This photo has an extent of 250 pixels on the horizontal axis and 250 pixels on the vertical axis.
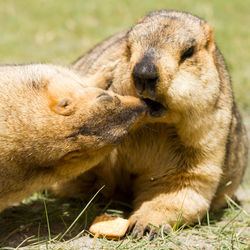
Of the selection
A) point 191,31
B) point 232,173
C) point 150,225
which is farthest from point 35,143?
point 232,173

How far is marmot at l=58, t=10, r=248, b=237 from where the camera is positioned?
4.15m

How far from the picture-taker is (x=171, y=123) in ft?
15.1

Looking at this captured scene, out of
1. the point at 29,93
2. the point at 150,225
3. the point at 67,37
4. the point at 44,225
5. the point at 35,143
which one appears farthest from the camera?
the point at 67,37

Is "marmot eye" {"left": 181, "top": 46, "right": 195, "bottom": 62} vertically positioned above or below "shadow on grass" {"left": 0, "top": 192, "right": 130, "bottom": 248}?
above

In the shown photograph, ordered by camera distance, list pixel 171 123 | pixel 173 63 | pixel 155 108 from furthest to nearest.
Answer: pixel 171 123
pixel 155 108
pixel 173 63

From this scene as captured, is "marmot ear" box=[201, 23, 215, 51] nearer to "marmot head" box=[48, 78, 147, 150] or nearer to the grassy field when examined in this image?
"marmot head" box=[48, 78, 147, 150]

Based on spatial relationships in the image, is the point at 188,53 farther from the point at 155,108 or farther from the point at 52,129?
the point at 52,129

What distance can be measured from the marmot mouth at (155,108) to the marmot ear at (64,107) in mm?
729

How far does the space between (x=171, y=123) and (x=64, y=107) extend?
1232mm

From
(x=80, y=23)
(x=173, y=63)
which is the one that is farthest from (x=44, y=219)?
(x=80, y=23)

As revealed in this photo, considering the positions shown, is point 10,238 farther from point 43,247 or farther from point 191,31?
point 191,31

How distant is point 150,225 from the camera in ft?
14.7

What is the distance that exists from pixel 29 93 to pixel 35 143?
543 mm

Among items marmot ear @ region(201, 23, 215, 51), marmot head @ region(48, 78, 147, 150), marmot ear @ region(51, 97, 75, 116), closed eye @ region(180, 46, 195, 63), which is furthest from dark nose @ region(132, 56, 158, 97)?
marmot ear @ region(201, 23, 215, 51)
